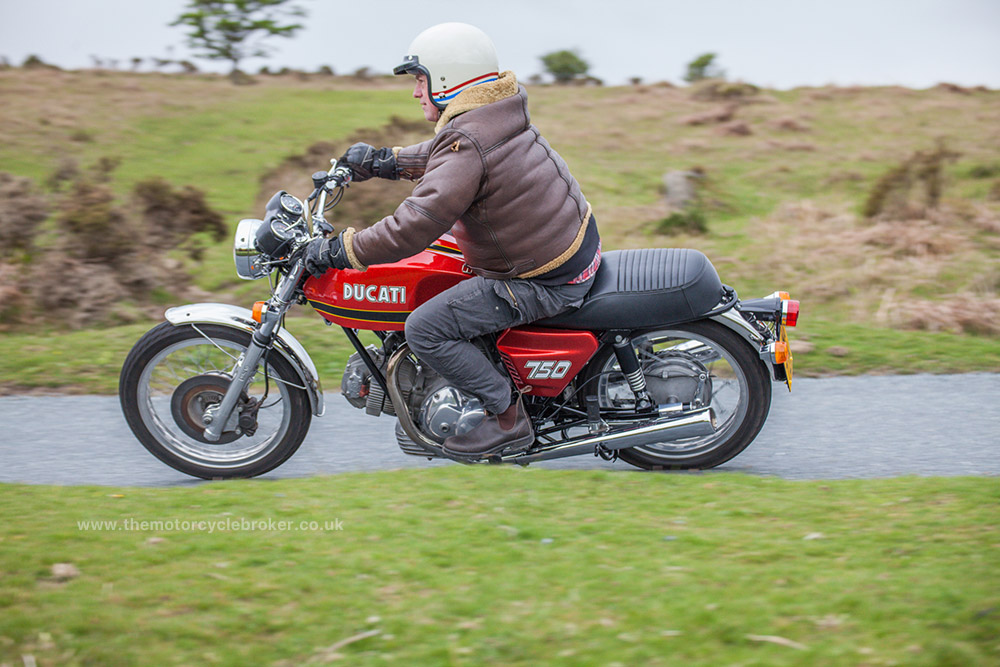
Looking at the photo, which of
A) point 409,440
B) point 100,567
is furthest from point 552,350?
point 100,567

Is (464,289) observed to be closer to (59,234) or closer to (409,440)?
(409,440)

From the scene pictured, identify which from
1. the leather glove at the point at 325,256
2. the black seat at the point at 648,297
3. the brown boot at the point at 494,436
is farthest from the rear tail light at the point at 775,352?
the leather glove at the point at 325,256

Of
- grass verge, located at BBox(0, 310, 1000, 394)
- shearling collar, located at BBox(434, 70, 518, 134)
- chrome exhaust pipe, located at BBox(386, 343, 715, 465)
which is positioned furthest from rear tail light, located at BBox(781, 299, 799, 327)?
grass verge, located at BBox(0, 310, 1000, 394)

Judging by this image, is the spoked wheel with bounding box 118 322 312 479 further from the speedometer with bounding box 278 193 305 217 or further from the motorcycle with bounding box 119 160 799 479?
the speedometer with bounding box 278 193 305 217

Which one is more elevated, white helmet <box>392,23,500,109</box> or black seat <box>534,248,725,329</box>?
white helmet <box>392,23,500,109</box>

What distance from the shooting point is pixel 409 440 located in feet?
15.4

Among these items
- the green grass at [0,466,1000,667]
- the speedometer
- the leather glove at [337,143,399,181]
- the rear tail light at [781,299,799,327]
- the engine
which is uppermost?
the leather glove at [337,143,399,181]

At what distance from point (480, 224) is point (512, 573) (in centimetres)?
160

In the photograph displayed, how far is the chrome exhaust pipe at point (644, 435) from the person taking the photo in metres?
4.59

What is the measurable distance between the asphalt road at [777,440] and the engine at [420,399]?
409mm

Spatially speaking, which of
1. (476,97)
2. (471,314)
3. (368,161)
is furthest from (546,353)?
(368,161)

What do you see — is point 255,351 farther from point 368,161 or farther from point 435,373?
point 368,161

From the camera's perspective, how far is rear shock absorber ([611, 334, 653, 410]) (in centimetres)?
457

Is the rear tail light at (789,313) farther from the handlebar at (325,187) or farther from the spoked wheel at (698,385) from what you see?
the handlebar at (325,187)
